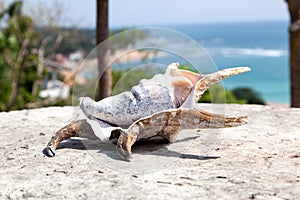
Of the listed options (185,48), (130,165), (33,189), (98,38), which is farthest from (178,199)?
(98,38)

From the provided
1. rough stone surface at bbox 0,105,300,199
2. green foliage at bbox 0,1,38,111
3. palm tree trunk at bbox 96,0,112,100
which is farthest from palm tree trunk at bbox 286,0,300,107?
green foliage at bbox 0,1,38,111

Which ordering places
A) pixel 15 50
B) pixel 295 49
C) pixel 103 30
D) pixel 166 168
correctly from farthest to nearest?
pixel 15 50 → pixel 295 49 → pixel 103 30 → pixel 166 168

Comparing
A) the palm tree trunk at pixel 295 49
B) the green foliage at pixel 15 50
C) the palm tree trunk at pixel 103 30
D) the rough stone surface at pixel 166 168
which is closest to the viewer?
the rough stone surface at pixel 166 168

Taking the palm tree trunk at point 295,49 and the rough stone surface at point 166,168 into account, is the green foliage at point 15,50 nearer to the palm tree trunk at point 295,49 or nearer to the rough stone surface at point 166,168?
the palm tree trunk at point 295,49

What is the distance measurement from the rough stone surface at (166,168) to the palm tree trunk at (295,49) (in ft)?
8.20

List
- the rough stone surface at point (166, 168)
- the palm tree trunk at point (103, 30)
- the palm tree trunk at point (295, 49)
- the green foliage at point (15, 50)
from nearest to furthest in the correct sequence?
1. the rough stone surface at point (166, 168)
2. the palm tree trunk at point (103, 30)
3. the palm tree trunk at point (295, 49)
4. the green foliage at point (15, 50)

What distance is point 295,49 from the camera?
5129 mm

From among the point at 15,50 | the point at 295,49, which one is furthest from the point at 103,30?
the point at 15,50

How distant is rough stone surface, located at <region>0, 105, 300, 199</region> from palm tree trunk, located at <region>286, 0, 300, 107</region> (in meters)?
2.50

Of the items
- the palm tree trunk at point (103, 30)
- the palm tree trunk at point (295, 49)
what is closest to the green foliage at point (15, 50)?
the palm tree trunk at point (103, 30)

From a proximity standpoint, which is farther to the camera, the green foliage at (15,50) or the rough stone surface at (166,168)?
the green foliage at (15,50)

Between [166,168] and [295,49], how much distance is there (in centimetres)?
349

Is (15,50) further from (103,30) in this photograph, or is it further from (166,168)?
(166,168)

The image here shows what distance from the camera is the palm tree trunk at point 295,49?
5051 mm
